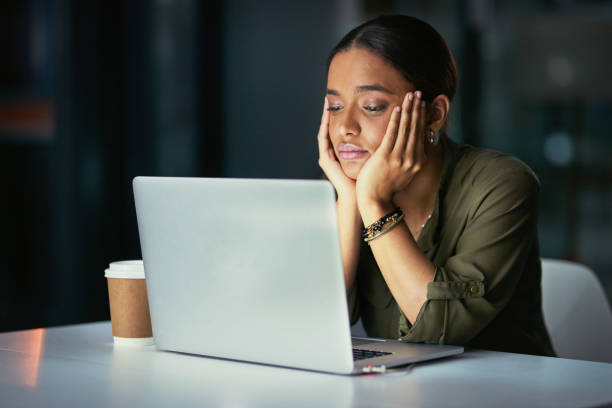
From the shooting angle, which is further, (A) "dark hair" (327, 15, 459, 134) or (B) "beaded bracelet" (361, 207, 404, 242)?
(A) "dark hair" (327, 15, 459, 134)

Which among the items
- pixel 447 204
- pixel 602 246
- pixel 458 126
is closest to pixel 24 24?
pixel 458 126

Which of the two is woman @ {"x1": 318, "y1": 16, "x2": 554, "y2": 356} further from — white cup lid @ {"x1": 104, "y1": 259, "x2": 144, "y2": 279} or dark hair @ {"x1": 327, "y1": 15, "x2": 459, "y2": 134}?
white cup lid @ {"x1": 104, "y1": 259, "x2": 144, "y2": 279}

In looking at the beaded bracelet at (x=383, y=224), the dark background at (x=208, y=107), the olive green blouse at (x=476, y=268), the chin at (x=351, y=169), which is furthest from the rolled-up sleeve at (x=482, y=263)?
the dark background at (x=208, y=107)

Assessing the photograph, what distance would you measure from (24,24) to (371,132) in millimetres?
3136

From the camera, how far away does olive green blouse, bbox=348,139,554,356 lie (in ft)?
4.78

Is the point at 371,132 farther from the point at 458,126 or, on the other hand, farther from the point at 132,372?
the point at 458,126

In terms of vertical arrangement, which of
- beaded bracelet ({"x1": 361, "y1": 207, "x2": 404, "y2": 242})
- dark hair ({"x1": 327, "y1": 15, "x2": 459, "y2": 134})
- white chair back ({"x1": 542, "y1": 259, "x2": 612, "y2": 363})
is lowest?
white chair back ({"x1": 542, "y1": 259, "x2": 612, "y2": 363})

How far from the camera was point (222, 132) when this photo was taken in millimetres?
4324

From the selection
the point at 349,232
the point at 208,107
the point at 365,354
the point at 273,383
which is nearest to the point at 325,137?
the point at 349,232

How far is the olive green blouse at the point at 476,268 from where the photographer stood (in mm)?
1456

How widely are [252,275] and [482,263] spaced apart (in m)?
0.45

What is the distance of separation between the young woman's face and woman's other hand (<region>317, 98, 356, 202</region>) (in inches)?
0.6

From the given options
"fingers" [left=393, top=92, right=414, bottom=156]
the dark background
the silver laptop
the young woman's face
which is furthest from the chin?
the dark background

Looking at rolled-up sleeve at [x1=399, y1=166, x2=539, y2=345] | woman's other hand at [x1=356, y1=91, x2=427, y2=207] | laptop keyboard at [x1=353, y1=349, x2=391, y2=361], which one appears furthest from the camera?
woman's other hand at [x1=356, y1=91, x2=427, y2=207]
